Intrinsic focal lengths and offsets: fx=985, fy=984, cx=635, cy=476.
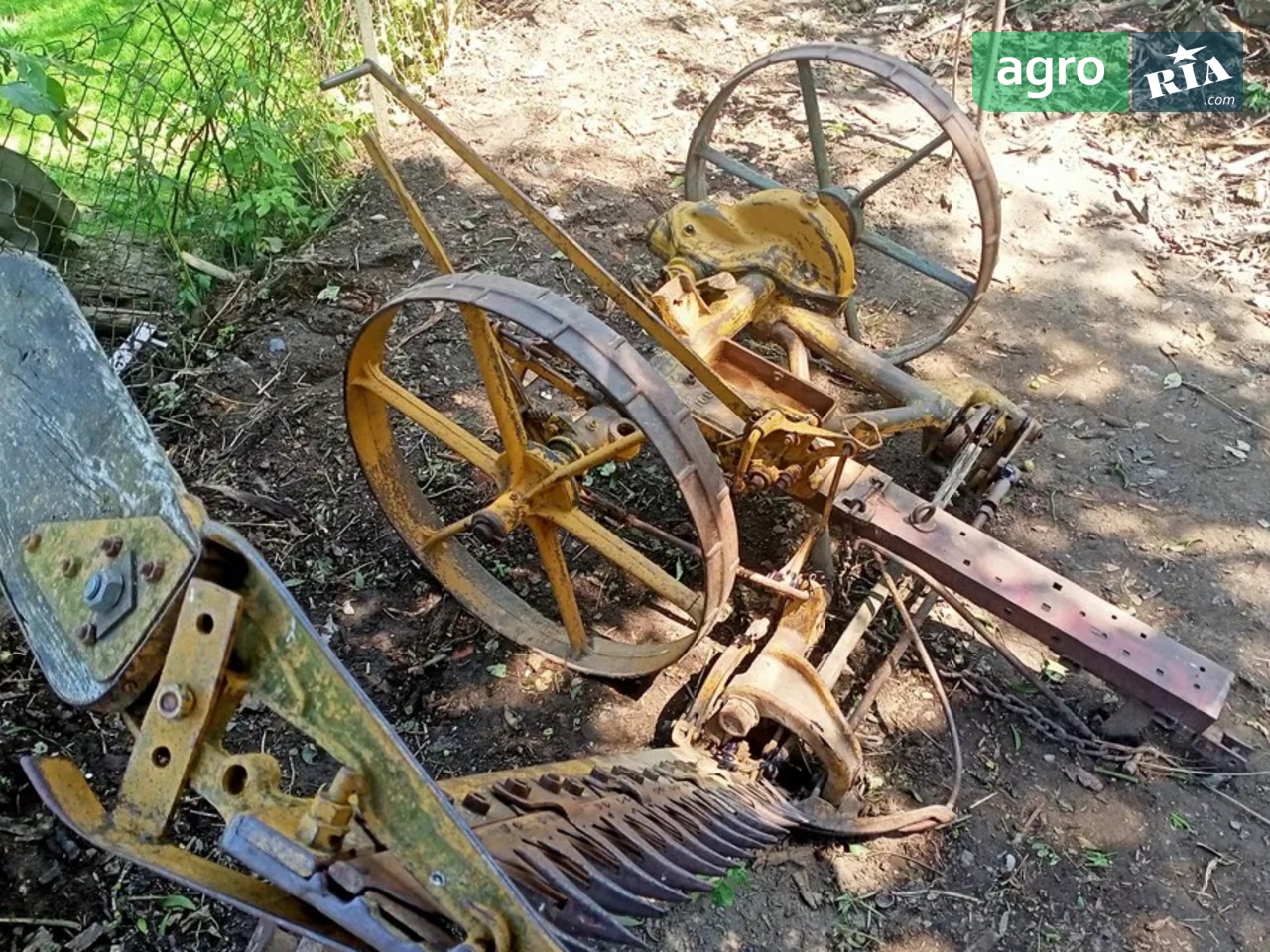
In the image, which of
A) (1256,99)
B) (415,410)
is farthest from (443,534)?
(1256,99)

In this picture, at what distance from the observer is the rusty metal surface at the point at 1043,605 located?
2877mm

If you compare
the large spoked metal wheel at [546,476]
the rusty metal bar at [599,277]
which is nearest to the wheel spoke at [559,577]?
the large spoked metal wheel at [546,476]

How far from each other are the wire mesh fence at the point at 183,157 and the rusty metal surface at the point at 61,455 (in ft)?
8.52

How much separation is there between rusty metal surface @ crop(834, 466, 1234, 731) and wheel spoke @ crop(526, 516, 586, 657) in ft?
2.95

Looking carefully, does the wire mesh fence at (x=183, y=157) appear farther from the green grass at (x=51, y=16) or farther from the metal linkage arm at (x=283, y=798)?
the metal linkage arm at (x=283, y=798)

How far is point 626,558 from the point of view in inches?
118

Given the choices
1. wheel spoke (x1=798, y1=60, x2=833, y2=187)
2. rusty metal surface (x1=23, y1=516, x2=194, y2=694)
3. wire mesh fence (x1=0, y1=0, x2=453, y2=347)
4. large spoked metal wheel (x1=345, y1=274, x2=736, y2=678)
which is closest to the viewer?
rusty metal surface (x1=23, y1=516, x2=194, y2=694)

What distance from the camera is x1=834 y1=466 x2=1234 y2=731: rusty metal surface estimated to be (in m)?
2.88

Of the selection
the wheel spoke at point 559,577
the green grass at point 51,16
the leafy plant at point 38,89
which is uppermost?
the green grass at point 51,16

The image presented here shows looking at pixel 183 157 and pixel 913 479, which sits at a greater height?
pixel 183 157

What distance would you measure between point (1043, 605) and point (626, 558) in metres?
1.27

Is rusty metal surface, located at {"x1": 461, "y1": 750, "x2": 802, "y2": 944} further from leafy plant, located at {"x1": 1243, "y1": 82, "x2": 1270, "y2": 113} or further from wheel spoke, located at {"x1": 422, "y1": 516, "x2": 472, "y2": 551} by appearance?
leafy plant, located at {"x1": 1243, "y1": 82, "x2": 1270, "y2": 113}

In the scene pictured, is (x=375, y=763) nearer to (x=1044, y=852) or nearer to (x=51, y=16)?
(x=1044, y=852)

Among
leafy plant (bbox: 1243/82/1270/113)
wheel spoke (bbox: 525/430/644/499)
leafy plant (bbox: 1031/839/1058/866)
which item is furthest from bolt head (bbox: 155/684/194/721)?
leafy plant (bbox: 1243/82/1270/113)
